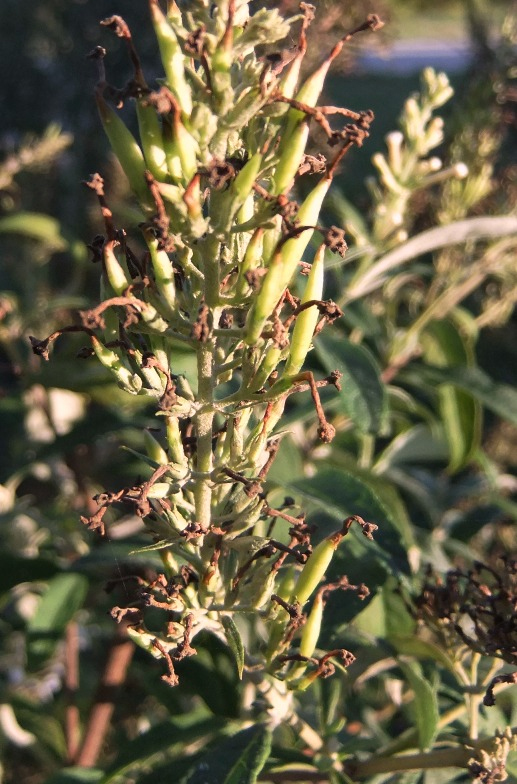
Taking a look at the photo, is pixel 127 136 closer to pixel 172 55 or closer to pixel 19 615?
pixel 172 55

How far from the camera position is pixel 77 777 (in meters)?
1.17

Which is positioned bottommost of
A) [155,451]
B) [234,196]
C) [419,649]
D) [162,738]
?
[162,738]

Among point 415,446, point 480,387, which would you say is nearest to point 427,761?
point 480,387

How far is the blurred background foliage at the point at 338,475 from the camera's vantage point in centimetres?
107

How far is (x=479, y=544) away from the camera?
233 cm

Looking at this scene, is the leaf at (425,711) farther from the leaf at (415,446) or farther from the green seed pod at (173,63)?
the leaf at (415,446)

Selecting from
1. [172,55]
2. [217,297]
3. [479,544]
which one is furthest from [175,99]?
[479,544]

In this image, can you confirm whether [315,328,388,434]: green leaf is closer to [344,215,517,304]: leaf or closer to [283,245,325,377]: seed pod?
[344,215,517,304]: leaf

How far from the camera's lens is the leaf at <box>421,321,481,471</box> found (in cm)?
160

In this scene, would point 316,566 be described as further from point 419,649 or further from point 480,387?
point 480,387

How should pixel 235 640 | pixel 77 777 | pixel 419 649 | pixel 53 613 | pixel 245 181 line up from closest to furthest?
pixel 245 181 → pixel 235 640 → pixel 419 649 → pixel 77 777 → pixel 53 613

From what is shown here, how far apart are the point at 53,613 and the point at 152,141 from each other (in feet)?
3.12

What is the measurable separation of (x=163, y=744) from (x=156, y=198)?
745mm

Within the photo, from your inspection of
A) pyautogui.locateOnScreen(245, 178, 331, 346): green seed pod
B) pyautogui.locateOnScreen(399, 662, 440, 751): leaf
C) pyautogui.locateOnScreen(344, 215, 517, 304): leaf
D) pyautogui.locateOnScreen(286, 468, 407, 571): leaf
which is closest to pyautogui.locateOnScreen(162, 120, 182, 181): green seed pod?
pyautogui.locateOnScreen(245, 178, 331, 346): green seed pod
